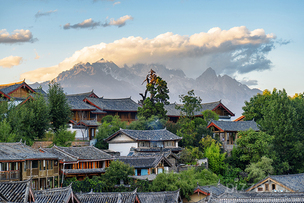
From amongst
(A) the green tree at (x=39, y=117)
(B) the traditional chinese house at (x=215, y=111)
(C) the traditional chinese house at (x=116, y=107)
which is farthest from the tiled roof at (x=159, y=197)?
(B) the traditional chinese house at (x=215, y=111)

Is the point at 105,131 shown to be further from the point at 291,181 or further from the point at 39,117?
the point at 291,181

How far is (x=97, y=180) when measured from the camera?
44.1 metres

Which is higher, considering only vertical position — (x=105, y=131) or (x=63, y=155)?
(x=105, y=131)

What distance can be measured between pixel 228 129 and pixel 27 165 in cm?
3478

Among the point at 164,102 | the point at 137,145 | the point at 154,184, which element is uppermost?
the point at 164,102

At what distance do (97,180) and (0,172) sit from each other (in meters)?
12.1

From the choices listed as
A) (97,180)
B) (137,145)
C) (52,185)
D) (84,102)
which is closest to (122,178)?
(97,180)

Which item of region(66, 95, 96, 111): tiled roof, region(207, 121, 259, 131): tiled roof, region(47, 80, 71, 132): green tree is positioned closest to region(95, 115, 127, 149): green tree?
region(66, 95, 96, 111): tiled roof

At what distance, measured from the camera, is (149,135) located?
2292 inches

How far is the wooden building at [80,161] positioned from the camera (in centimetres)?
4470

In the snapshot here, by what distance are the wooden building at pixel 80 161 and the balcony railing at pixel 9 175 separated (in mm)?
7334

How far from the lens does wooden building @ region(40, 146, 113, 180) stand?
4470 cm

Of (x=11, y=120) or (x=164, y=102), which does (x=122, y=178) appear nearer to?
(x=11, y=120)

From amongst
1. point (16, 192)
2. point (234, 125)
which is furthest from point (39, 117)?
point (234, 125)
